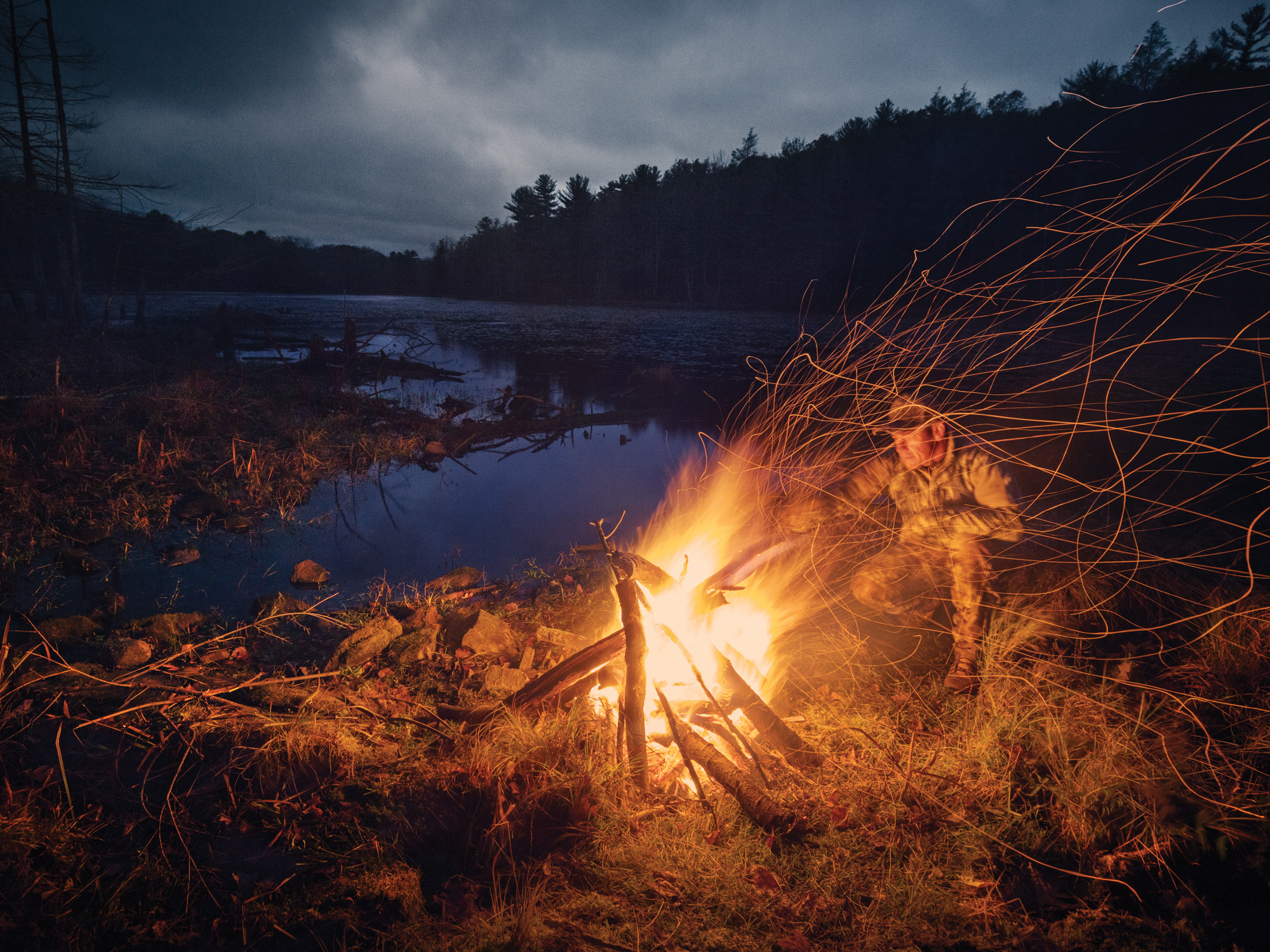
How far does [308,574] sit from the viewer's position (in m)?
5.98

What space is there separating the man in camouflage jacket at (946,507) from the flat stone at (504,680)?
280 cm

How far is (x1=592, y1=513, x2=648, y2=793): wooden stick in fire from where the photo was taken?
3139 mm

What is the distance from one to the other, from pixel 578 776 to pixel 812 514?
3.32 metres

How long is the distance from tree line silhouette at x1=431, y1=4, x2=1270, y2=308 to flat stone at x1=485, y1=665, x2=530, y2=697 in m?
42.6

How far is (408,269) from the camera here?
100562 millimetres

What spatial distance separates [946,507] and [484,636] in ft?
12.3

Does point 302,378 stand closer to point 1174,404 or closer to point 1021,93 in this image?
point 1174,404

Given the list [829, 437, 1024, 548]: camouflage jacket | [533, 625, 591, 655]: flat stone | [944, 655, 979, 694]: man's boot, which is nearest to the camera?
[944, 655, 979, 694]: man's boot

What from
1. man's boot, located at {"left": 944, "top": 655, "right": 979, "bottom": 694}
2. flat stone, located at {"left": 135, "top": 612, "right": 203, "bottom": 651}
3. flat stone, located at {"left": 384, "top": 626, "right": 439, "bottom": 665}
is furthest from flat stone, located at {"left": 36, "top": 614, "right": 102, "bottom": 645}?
man's boot, located at {"left": 944, "top": 655, "right": 979, "bottom": 694}

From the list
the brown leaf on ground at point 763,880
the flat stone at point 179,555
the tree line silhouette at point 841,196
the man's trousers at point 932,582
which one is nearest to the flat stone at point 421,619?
the flat stone at point 179,555

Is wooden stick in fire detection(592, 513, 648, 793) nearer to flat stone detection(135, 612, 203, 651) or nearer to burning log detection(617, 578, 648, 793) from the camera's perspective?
burning log detection(617, 578, 648, 793)

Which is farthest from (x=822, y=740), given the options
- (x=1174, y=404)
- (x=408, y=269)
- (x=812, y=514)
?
(x=408, y=269)

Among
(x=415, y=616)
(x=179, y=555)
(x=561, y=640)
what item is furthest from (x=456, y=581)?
(x=179, y=555)

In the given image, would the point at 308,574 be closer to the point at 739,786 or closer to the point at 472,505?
the point at 472,505
